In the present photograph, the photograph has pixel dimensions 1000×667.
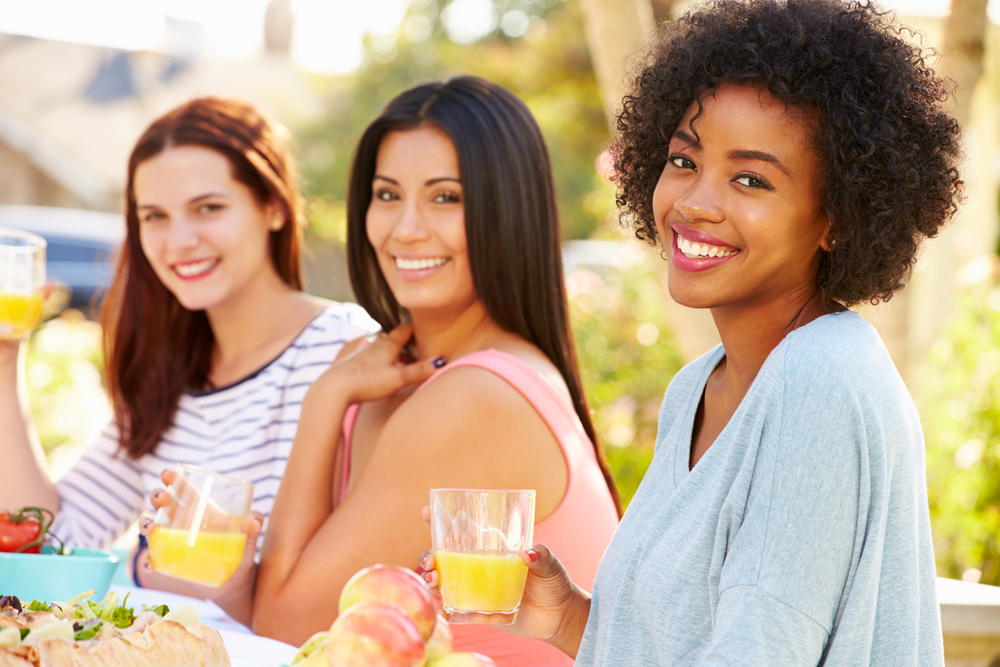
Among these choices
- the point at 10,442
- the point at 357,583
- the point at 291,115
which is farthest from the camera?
the point at 291,115

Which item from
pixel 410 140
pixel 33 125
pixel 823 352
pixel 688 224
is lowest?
pixel 823 352

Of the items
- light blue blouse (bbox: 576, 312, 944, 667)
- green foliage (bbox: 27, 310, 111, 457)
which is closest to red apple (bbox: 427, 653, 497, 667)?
light blue blouse (bbox: 576, 312, 944, 667)

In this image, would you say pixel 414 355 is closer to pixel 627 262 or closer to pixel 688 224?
pixel 688 224

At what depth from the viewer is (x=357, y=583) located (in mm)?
1057

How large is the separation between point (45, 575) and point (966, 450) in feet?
11.4

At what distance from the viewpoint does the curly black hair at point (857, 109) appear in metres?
1.47

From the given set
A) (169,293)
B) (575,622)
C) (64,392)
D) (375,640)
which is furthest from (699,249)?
(64,392)

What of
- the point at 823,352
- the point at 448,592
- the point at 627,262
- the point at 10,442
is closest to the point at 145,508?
the point at 10,442

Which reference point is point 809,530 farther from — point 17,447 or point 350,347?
point 17,447

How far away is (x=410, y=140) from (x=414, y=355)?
619 mm

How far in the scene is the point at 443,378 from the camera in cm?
232

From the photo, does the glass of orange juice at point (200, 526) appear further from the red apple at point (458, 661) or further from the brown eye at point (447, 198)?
the red apple at point (458, 661)

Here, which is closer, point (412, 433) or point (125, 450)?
point (412, 433)

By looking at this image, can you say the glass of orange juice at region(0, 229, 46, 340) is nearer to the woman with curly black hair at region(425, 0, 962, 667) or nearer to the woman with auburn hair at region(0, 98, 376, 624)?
the woman with auburn hair at region(0, 98, 376, 624)
